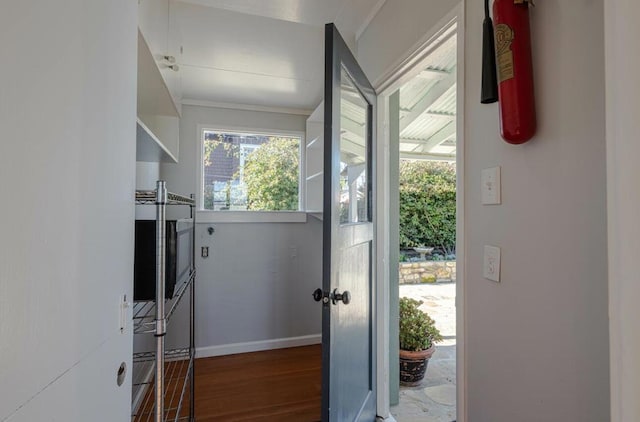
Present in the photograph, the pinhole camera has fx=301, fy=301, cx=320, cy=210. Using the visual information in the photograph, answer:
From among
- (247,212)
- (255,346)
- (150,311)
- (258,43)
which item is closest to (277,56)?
(258,43)

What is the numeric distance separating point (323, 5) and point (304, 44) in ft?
1.22

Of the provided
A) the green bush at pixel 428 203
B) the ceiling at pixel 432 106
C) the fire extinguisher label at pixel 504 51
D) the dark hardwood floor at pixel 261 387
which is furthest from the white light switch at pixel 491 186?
the green bush at pixel 428 203

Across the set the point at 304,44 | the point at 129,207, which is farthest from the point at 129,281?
the point at 304,44

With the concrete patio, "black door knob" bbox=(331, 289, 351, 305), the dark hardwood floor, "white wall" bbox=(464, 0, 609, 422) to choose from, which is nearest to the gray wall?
"white wall" bbox=(464, 0, 609, 422)

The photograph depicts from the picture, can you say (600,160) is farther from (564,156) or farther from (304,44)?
(304,44)

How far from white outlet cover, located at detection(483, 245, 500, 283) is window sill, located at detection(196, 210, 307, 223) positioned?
7.03ft

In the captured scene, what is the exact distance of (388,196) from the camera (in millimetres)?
1861

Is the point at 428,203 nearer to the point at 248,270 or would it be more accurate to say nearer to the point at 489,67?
the point at 248,270

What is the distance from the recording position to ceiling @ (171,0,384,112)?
1.62 meters

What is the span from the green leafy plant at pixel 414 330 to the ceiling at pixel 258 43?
6.45 feet

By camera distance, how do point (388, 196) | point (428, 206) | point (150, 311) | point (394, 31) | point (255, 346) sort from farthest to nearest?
point (428, 206) < point (255, 346) < point (388, 196) < point (150, 311) < point (394, 31)

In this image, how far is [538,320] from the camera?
2.70 ft

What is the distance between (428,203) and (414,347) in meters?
4.94

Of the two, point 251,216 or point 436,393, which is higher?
point 251,216
